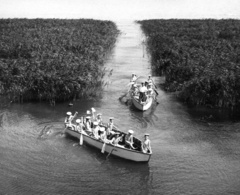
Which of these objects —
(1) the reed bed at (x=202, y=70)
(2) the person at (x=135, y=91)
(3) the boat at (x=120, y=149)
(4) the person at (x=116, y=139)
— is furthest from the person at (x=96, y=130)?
(1) the reed bed at (x=202, y=70)

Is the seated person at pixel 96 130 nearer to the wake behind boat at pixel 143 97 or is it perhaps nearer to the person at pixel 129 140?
the person at pixel 129 140

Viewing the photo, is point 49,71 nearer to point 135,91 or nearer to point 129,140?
point 135,91

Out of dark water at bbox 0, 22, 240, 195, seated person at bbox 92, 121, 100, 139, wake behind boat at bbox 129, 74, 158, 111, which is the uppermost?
wake behind boat at bbox 129, 74, 158, 111

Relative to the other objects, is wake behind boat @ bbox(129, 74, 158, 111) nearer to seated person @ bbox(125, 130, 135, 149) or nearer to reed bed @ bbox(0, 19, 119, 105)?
reed bed @ bbox(0, 19, 119, 105)

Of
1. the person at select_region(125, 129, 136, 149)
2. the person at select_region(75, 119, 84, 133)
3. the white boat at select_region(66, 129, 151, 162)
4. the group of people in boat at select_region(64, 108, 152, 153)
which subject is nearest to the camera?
the white boat at select_region(66, 129, 151, 162)

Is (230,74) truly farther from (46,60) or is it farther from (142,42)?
(142,42)

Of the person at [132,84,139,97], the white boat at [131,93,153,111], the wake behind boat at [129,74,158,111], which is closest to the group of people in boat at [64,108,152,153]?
the white boat at [131,93,153,111]
